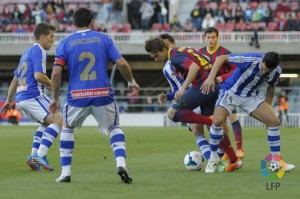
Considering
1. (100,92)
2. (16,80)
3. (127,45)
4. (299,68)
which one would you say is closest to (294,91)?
(299,68)

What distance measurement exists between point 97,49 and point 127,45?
101 feet

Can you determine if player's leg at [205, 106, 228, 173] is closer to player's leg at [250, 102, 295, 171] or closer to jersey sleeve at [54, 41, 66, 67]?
player's leg at [250, 102, 295, 171]

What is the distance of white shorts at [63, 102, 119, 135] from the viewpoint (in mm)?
11023

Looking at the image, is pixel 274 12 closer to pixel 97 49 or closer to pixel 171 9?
pixel 171 9

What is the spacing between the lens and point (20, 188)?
34.4ft

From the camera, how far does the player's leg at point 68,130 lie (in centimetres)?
1105

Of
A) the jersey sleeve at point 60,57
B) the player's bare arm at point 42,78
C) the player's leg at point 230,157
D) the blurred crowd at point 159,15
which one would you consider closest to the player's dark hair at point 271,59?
the player's leg at point 230,157

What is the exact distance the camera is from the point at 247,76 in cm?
1255

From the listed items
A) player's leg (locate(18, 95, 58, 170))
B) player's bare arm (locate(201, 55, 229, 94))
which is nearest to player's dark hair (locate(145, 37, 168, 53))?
player's bare arm (locate(201, 55, 229, 94))

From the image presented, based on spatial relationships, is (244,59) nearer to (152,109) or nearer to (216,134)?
(216,134)

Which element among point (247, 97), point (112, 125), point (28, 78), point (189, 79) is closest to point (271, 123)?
point (247, 97)

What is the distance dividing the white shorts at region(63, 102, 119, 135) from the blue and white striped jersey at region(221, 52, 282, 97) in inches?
80.7

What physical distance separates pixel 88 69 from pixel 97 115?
1.80 feet

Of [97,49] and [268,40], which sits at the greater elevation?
[97,49]
